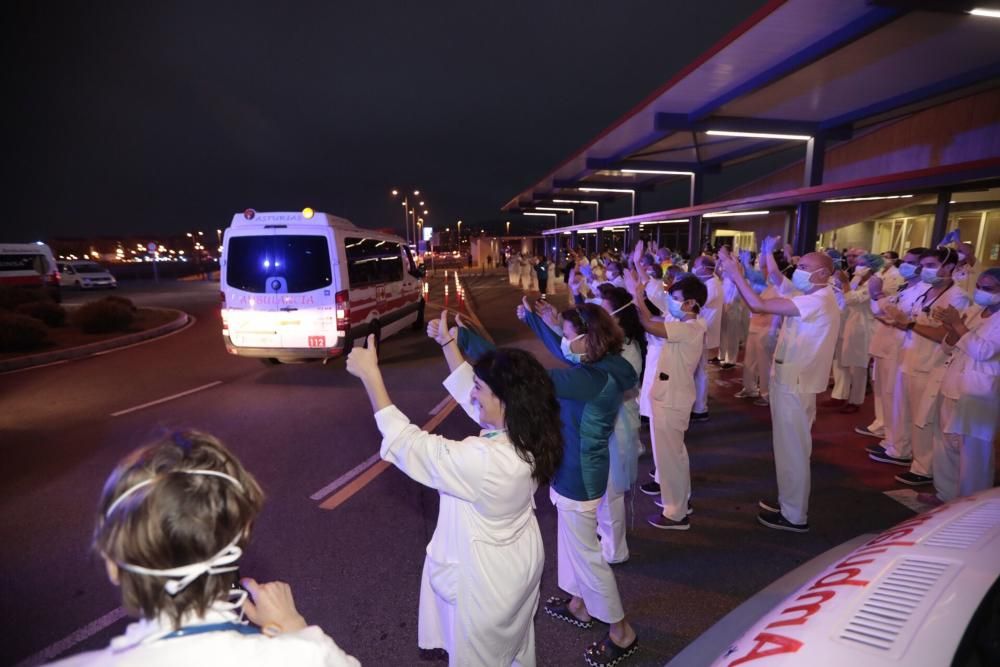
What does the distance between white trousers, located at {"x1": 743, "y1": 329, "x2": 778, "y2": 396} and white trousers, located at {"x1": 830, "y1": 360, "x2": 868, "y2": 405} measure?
942 mm

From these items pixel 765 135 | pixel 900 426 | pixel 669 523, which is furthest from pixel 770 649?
pixel 765 135

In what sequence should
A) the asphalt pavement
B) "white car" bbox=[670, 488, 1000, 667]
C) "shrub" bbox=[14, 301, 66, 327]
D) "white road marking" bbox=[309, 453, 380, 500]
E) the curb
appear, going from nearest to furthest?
"white car" bbox=[670, 488, 1000, 667] < the asphalt pavement < "white road marking" bbox=[309, 453, 380, 500] < the curb < "shrub" bbox=[14, 301, 66, 327]

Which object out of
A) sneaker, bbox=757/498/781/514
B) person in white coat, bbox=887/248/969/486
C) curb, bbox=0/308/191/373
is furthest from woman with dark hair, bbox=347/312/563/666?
curb, bbox=0/308/191/373

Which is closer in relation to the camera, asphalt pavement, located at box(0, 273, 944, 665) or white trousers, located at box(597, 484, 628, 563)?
asphalt pavement, located at box(0, 273, 944, 665)

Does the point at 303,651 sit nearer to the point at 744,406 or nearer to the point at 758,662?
the point at 758,662

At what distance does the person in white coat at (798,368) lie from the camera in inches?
157

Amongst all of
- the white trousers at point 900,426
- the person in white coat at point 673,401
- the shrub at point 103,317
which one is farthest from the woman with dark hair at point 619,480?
the shrub at point 103,317

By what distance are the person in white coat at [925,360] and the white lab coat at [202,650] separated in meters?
5.57

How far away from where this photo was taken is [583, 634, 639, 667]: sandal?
2.81 metres

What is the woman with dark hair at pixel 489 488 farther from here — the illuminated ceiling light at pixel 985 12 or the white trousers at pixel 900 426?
the illuminated ceiling light at pixel 985 12

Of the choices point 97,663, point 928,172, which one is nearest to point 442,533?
point 97,663

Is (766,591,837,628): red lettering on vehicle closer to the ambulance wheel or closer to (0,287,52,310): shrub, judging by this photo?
the ambulance wheel

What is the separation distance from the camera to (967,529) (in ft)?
6.25

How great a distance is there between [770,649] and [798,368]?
2982 millimetres
